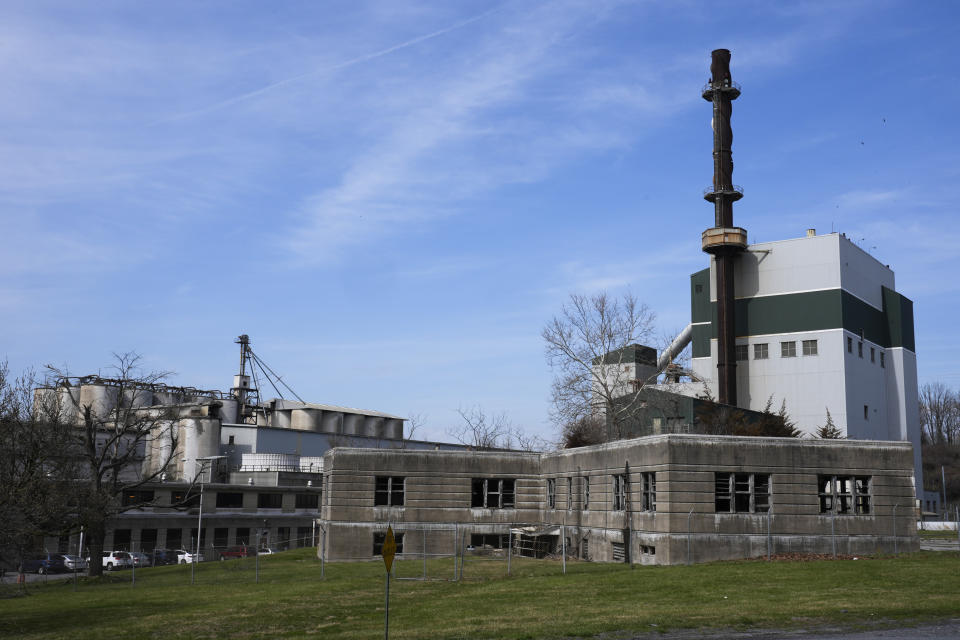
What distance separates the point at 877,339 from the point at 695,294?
1727 centimetres

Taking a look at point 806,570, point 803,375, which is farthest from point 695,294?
point 806,570

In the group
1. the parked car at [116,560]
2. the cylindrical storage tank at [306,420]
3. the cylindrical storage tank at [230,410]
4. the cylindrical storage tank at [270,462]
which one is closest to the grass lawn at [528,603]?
the parked car at [116,560]

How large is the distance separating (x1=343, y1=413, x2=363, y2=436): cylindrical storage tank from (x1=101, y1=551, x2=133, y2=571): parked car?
48013 millimetres

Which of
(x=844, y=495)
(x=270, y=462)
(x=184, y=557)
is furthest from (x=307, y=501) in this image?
(x=844, y=495)

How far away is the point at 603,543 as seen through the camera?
40438 mm

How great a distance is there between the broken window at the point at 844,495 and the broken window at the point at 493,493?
58.9 feet

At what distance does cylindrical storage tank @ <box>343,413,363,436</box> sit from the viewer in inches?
4257

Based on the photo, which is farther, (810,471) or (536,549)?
(536,549)

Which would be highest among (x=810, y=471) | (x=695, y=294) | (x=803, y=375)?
(x=695, y=294)

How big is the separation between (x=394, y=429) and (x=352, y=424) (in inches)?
344

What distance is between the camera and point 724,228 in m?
77.8

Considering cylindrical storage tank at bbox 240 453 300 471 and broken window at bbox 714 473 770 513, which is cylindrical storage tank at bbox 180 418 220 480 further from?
broken window at bbox 714 473 770 513

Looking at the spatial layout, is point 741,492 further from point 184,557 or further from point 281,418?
point 281,418

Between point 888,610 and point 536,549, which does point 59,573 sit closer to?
point 536,549
